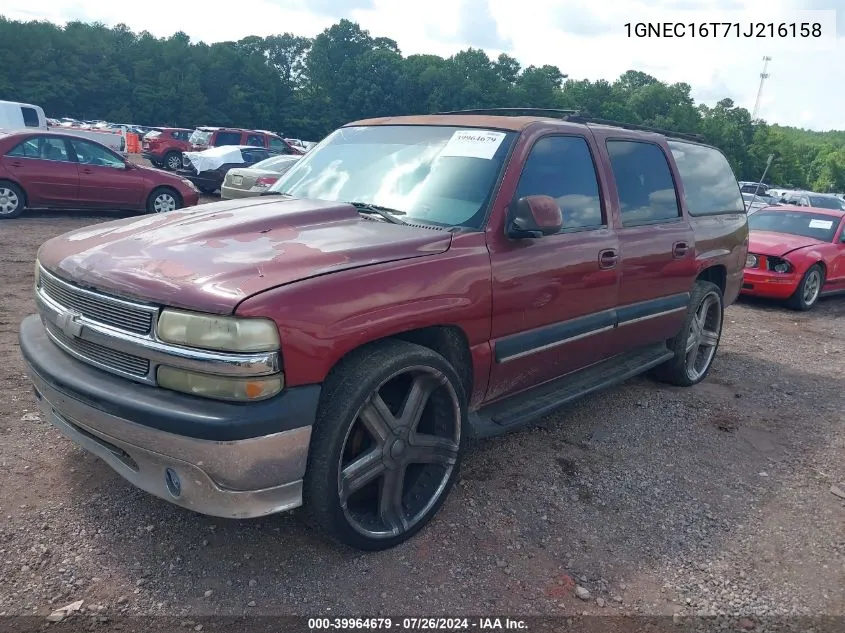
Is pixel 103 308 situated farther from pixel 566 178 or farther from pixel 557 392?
pixel 566 178

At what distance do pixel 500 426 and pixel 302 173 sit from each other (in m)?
2.04

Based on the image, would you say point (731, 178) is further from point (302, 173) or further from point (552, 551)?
point (552, 551)

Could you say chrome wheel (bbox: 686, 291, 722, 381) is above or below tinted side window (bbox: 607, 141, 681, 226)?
below

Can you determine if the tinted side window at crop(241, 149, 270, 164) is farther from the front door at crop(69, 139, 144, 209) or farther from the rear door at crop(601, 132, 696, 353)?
the rear door at crop(601, 132, 696, 353)

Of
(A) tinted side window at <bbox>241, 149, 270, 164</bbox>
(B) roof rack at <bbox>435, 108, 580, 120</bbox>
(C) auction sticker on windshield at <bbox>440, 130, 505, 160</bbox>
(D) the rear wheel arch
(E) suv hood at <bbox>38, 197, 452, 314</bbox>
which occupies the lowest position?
(A) tinted side window at <bbox>241, 149, 270, 164</bbox>

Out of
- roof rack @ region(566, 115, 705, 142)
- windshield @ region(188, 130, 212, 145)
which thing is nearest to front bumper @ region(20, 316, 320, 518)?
roof rack @ region(566, 115, 705, 142)

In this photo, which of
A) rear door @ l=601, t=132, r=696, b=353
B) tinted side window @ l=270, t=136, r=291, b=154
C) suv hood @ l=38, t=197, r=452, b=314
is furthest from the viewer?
tinted side window @ l=270, t=136, r=291, b=154

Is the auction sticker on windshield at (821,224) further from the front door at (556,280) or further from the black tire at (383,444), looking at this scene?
the black tire at (383,444)

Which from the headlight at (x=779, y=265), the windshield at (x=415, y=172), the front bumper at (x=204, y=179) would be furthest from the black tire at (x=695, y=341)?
the front bumper at (x=204, y=179)

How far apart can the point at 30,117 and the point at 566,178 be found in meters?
19.5

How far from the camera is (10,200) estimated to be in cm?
1083

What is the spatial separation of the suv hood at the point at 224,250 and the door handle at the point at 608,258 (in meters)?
1.25

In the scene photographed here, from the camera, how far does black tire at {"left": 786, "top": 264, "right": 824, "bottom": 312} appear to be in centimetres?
914

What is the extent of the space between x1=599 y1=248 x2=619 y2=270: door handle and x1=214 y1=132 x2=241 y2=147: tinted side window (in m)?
20.1
